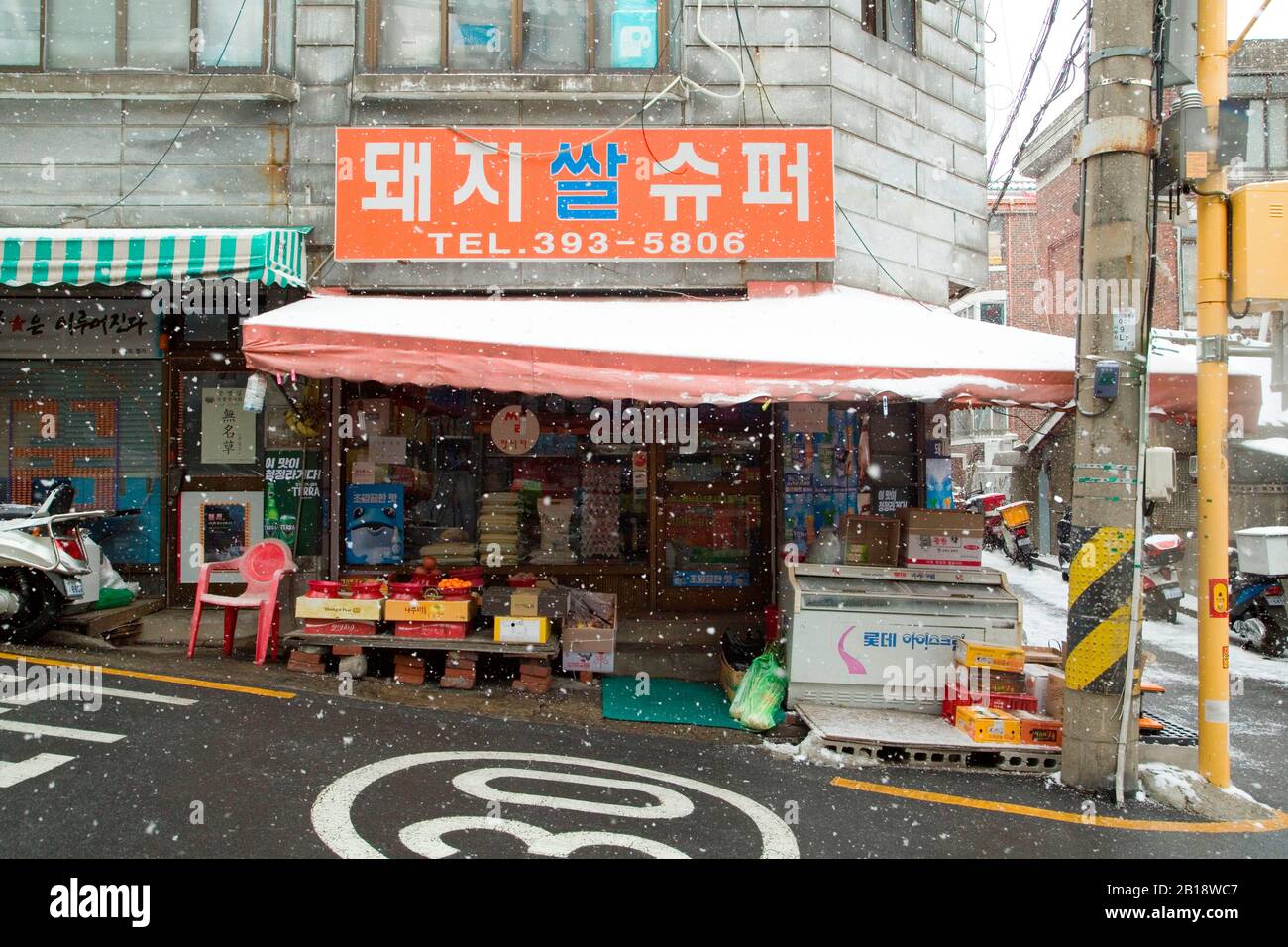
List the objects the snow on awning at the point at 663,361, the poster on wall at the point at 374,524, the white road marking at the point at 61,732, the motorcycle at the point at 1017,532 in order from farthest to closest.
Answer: the motorcycle at the point at 1017,532, the poster on wall at the point at 374,524, the snow on awning at the point at 663,361, the white road marking at the point at 61,732

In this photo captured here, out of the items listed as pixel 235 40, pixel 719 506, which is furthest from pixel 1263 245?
pixel 235 40

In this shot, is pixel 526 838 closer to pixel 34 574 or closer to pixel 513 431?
pixel 513 431

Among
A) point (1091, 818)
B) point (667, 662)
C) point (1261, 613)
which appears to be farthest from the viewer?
point (1261, 613)

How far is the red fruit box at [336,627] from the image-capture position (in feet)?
25.1

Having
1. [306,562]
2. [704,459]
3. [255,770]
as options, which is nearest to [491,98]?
[704,459]

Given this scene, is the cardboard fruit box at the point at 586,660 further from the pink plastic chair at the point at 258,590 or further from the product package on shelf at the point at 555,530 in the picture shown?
the pink plastic chair at the point at 258,590

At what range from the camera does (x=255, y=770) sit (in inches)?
200

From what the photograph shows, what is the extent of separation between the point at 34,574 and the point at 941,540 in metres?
8.71

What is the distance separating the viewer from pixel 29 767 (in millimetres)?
4957

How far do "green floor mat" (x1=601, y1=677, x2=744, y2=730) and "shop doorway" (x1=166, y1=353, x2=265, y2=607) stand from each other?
4595 mm

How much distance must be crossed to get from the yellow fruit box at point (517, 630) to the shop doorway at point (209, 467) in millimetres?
3575

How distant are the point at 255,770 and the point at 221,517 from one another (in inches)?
201

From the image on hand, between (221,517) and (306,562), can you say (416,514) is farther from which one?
(221,517)

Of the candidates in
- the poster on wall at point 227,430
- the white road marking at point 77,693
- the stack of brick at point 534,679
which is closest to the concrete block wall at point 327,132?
the poster on wall at point 227,430
